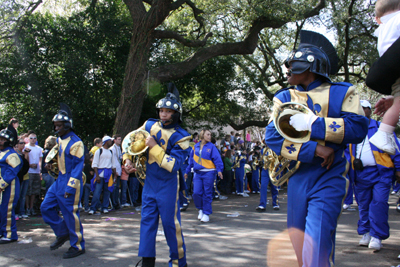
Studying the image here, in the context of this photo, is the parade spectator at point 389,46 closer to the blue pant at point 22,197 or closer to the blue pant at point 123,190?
the blue pant at point 22,197

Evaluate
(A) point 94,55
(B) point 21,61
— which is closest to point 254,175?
(A) point 94,55

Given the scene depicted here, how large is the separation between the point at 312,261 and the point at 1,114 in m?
15.8

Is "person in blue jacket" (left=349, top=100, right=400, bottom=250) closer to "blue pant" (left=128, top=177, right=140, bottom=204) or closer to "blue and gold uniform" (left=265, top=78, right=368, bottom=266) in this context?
"blue and gold uniform" (left=265, top=78, right=368, bottom=266)

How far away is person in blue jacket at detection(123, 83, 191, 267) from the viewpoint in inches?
166

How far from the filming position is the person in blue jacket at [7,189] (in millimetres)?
6051

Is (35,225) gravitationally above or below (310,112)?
below

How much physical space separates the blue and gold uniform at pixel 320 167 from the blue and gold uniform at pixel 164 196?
66.9 inches

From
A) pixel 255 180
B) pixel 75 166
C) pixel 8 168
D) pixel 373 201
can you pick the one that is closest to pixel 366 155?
pixel 373 201

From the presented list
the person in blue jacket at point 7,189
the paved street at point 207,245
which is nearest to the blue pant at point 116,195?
the paved street at point 207,245

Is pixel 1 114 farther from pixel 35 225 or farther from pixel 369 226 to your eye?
pixel 369 226

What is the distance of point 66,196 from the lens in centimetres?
532

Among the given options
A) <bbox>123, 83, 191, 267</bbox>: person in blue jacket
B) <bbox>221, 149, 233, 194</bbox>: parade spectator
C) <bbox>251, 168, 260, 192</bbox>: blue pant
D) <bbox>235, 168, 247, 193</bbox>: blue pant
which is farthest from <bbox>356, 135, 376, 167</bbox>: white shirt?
<bbox>251, 168, 260, 192</bbox>: blue pant

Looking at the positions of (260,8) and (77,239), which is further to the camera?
(260,8)

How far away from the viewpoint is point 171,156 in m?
4.45
